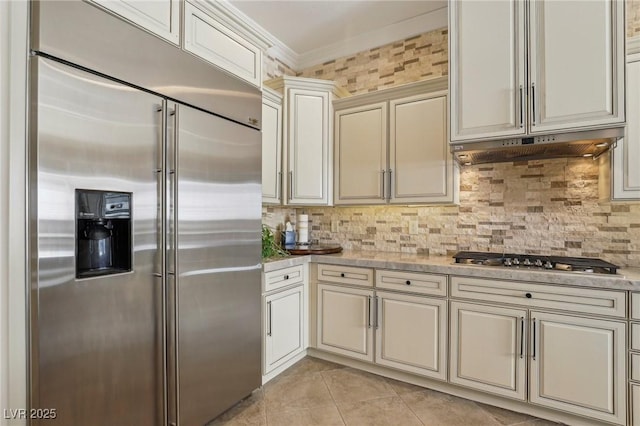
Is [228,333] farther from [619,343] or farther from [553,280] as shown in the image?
[619,343]

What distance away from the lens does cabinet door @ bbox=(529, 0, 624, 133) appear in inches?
74.0

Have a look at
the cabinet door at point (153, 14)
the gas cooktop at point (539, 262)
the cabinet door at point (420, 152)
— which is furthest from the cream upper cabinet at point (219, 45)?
the gas cooktop at point (539, 262)

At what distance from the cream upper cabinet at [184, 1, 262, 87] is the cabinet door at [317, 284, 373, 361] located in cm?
171

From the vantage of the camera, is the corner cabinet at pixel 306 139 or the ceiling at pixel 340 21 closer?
the ceiling at pixel 340 21

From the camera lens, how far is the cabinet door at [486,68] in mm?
2102

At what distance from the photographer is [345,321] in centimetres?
270

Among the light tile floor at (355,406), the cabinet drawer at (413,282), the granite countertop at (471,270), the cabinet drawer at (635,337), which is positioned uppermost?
the granite countertop at (471,270)

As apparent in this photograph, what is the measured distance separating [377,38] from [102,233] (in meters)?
2.87

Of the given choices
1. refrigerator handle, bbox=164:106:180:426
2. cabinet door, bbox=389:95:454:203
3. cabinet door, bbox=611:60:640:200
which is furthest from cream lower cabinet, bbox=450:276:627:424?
refrigerator handle, bbox=164:106:180:426

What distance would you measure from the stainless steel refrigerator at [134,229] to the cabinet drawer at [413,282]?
99 cm

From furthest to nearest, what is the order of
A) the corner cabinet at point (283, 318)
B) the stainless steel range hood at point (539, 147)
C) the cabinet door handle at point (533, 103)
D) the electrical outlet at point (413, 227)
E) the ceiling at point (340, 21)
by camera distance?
the electrical outlet at point (413, 227) → the ceiling at point (340, 21) → the corner cabinet at point (283, 318) → the cabinet door handle at point (533, 103) → the stainless steel range hood at point (539, 147)

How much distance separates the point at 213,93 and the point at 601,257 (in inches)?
108

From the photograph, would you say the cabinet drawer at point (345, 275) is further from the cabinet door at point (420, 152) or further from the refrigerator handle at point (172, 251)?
the refrigerator handle at point (172, 251)

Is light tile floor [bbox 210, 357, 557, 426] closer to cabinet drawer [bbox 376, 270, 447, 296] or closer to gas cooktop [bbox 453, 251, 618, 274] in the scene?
cabinet drawer [bbox 376, 270, 447, 296]
